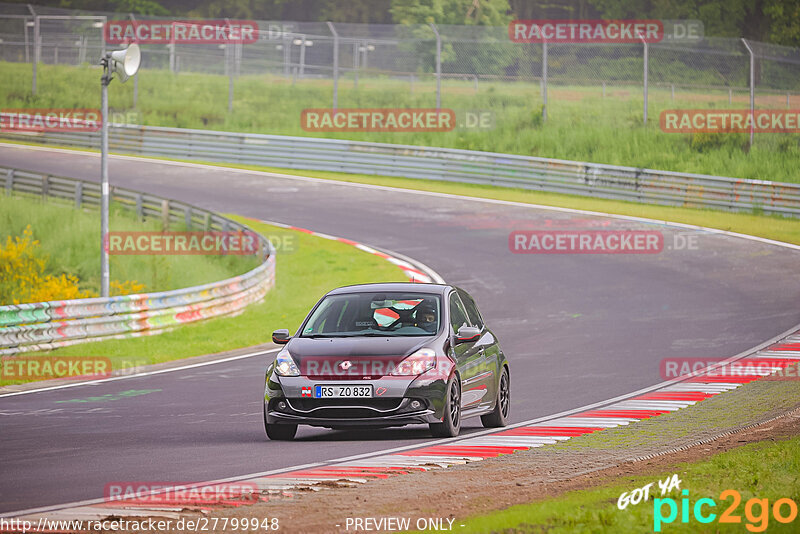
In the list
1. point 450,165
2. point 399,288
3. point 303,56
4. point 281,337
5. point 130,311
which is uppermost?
point 303,56

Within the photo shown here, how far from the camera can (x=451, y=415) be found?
11039 millimetres

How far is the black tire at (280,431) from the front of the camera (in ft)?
36.5

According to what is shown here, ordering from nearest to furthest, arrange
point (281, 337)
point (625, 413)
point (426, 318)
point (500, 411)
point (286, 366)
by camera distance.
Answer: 1. point (286, 366)
2. point (281, 337)
3. point (426, 318)
4. point (500, 411)
5. point (625, 413)

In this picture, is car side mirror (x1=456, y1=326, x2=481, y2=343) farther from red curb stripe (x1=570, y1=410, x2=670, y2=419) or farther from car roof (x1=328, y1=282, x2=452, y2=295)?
red curb stripe (x1=570, y1=410, x2=670, y2=419)

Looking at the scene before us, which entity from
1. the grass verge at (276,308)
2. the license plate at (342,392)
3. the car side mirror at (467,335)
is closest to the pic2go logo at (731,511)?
the license plate at (342,392)

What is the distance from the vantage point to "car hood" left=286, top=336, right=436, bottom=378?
35.2 ft

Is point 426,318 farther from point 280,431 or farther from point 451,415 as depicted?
point 280,431

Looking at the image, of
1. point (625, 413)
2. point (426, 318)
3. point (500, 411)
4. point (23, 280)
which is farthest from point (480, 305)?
point (426, 318)

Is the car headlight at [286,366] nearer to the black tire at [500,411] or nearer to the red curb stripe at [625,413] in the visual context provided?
the black tire at [500,411]

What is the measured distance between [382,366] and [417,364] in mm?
319

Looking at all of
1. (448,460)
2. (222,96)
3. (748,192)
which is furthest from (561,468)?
(222,96)

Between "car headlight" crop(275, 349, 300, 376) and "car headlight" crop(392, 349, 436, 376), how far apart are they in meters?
0.92

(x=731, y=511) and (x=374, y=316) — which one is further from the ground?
A: (x=374, y=316)

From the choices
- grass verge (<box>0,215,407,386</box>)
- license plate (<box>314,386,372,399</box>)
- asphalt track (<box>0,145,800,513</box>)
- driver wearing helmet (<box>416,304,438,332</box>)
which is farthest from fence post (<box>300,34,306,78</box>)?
license plate (<box>314,386,372,399</box>)
